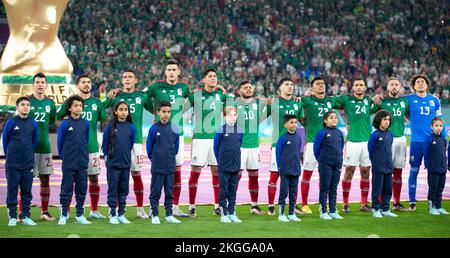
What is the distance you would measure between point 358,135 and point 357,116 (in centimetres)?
30

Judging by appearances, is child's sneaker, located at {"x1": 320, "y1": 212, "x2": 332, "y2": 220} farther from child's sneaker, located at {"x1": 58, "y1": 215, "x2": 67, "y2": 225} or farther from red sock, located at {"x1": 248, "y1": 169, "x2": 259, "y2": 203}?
child's sneaker, located at {"x1": 58, "y1": 215, "x2": 67, "y2": 225}

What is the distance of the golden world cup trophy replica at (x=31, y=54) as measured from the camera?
20453 millimetres

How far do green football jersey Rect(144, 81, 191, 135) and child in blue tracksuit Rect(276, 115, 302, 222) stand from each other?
5.32ft

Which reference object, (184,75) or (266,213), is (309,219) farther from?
(184,75)

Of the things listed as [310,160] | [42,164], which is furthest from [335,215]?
[42,164]

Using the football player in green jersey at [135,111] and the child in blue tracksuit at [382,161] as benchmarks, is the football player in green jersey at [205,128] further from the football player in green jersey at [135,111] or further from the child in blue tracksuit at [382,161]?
the child in blue tracksuit at [382,161]

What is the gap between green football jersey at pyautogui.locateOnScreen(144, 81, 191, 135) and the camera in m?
12.4

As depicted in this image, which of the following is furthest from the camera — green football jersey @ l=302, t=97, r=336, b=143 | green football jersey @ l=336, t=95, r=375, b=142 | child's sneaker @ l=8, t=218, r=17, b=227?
green football jersey @ l=336, t=95, r=375, b=142

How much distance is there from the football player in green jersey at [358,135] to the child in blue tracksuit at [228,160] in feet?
7.07

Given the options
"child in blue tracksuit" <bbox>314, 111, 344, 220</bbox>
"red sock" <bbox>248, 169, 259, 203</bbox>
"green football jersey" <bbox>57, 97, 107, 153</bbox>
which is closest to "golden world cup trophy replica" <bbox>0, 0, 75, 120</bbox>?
"green football jersey" <bbox>57, 97, 107, 153</bbox>

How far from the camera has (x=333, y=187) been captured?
476 inches

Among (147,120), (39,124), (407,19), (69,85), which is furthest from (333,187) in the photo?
(407,19)

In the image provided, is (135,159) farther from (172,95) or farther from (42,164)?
(42,164)

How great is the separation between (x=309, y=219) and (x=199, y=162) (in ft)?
6.07
